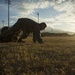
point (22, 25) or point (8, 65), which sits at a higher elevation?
point (22, 25)

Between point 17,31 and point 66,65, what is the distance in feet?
67.1

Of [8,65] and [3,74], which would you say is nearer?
[3,74]

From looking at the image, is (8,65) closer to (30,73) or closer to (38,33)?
(30,73)

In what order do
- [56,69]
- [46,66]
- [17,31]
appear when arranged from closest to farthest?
[56,69] < [46,66] < [17,31]

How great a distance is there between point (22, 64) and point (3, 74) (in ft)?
5.94

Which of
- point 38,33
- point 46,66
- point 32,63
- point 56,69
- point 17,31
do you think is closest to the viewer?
point 56,69

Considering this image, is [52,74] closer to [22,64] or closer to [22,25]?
[22,64]

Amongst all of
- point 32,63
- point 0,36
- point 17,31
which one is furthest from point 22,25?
point 32,63

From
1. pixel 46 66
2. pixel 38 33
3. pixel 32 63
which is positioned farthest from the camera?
pixel 38 33

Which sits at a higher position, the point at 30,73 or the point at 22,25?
the point at 22,25

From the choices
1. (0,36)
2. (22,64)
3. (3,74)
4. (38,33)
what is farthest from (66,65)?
(0,36)

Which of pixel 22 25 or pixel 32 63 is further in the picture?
pixel 22 25

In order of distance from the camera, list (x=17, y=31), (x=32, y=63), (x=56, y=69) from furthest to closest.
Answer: (x=17, y=31) < (x=32, y=63) < (x=56, y=69)

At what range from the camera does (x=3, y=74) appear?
800 cm
